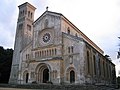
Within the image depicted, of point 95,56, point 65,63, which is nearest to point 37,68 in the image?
point 65,63

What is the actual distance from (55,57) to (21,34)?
1603 cm

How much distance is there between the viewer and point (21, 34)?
148 feet

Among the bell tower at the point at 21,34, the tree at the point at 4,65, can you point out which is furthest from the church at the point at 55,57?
the tree at the point at 4,65

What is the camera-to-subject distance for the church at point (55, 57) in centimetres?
3139

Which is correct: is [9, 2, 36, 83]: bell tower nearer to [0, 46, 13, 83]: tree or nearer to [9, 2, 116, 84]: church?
[9, 2, 116, 84]: church

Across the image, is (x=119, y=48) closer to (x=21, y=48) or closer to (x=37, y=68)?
(x=37, y=68)

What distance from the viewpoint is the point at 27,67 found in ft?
125

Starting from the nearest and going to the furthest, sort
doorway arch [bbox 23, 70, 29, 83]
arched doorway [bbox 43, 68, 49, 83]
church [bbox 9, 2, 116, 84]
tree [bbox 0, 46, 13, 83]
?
church [bbox 9, 2, 116, 84] → arched doorway [bbox 43, 68, 49, 83] → doorway arch [bbox 23, 70, 29, 83] → tree [bbox 0, 46, 13, 83]

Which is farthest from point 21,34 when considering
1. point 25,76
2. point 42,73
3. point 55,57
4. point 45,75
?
point 55,57

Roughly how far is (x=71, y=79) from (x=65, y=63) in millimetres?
3283

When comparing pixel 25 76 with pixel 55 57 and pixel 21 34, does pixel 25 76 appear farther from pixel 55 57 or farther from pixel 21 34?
pixel 21 34

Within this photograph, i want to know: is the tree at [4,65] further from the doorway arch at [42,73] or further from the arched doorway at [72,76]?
the arched doorway at [72,76]

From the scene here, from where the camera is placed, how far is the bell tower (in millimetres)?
42259

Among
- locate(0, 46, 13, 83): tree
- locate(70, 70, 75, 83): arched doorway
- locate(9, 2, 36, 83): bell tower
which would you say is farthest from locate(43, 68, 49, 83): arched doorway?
locate(0, 46, 13, 83): tree
